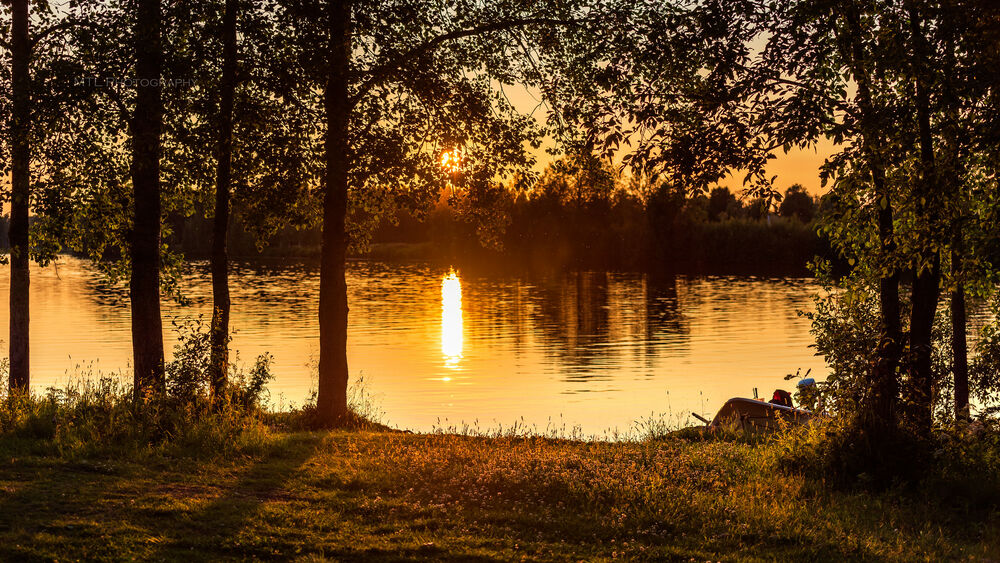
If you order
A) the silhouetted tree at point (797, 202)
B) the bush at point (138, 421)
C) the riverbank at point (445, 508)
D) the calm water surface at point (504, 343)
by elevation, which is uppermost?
the silhouetted tree at point (797, 202)

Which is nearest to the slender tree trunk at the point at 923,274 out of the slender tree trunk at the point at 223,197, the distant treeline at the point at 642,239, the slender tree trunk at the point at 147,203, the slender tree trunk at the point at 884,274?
the slender tree trunk at the point at 884,274

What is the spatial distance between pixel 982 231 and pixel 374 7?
10512 millimetres

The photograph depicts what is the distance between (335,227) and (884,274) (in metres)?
9.57

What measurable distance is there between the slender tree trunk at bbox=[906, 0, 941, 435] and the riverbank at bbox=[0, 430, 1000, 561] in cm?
160

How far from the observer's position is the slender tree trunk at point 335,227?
1493cm

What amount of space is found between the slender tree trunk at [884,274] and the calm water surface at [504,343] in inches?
466

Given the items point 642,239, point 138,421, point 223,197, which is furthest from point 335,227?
point 642,239

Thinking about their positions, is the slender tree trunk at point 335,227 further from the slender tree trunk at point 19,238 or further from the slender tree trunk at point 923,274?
the slender tree trunk at point 923,274

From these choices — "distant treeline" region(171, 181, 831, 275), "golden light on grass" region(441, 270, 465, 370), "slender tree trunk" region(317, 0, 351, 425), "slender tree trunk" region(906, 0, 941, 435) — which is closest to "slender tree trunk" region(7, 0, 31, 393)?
"slender tree trunk" region(317, 0, 351, 425)

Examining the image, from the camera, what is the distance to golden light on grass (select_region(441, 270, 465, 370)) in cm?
3897

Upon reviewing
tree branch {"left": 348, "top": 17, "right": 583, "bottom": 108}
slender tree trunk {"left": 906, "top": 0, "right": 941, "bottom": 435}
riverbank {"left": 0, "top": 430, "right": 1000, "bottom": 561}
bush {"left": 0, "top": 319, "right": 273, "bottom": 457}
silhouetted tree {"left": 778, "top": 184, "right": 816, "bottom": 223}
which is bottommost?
riverbank {"left": 0, "top": 430, "right": 1000, "bottom": 561}

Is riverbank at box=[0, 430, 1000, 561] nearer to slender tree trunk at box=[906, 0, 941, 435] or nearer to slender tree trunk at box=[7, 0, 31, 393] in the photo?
slender tree trunk at box=[906, 0, 941, 435]

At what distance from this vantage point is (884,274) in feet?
37.8

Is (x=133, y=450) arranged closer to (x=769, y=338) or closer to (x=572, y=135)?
(x=572, y=135)
